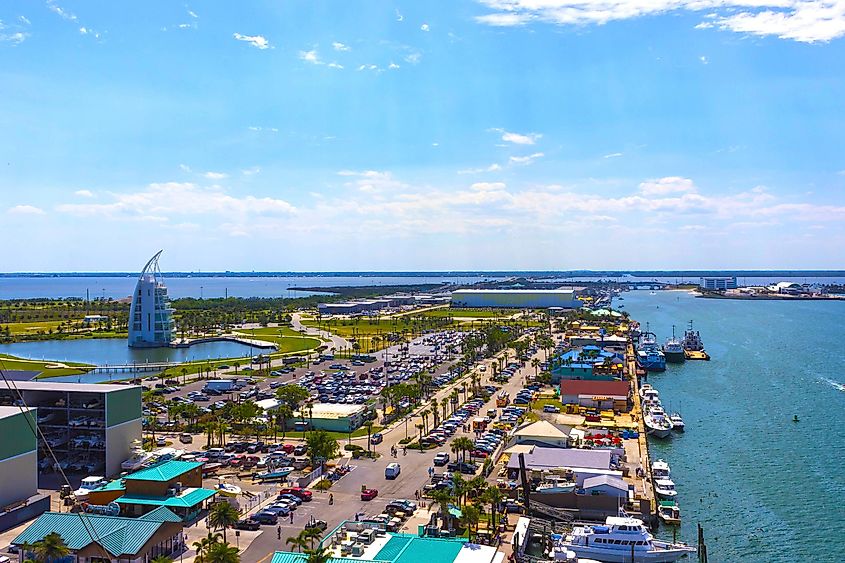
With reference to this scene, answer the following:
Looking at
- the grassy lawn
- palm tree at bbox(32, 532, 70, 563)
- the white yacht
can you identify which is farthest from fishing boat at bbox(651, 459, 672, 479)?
the grassy lawn

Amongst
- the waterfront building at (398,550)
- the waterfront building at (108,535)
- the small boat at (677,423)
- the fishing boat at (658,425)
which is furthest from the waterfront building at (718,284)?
the waterfront building at (108,535)

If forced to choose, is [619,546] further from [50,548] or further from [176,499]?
[50,548]

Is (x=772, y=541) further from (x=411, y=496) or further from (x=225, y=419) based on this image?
(x=225, y=419)

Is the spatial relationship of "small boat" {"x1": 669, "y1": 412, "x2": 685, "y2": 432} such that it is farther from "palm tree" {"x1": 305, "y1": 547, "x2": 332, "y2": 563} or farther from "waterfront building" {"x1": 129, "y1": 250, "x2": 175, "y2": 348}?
"waterfront building" {"x1": 129, "y1": 250, "x2": 175, "y2": 348}

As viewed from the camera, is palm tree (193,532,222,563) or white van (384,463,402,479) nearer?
palm tree (193,532,222,563)

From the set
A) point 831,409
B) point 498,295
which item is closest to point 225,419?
point 831,409

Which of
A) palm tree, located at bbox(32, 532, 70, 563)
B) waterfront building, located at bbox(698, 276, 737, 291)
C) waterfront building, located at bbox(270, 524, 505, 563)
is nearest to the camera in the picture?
palm tree, located at bbox(32, 532, 70, 563)
